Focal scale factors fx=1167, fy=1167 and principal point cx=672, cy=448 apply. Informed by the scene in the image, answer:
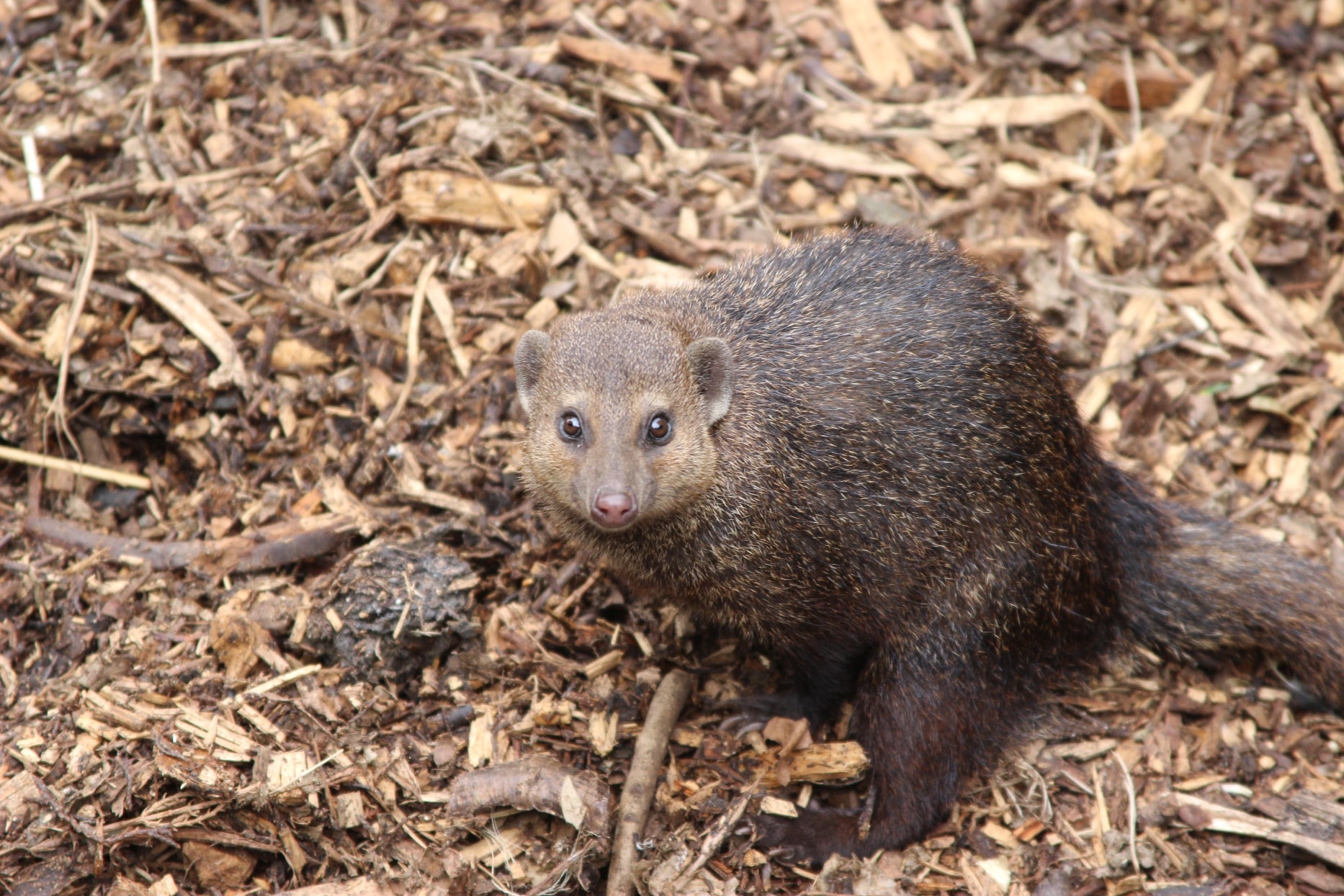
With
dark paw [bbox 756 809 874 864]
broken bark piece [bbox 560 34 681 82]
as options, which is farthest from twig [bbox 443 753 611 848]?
broken bark piece [bbox 560 34 681 82]

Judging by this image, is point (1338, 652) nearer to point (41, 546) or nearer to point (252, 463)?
point (252, 463)

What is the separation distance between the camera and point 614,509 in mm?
5051

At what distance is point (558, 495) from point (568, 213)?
243cm

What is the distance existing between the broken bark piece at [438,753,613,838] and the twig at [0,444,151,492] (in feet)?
8.99

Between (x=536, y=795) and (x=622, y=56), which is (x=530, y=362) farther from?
(x=622, y=56)

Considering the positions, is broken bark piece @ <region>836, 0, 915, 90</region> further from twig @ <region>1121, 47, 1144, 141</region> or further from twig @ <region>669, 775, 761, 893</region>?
twig @ <region>669, 775, 761, 893</region>

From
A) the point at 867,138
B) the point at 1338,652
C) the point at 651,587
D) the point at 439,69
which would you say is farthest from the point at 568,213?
the point at 1338,652

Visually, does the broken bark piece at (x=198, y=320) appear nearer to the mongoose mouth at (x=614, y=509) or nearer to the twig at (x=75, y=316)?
the twig at (x=75, y=316)

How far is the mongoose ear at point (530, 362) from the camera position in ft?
18.7

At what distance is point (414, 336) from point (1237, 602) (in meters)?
4.81

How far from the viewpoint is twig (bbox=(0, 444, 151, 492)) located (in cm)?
666

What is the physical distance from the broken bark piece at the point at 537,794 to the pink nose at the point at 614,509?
1335 mm

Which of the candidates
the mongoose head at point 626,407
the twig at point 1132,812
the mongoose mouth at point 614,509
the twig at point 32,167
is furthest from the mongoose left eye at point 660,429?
the twig at point 32,167

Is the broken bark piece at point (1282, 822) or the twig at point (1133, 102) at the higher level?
the twig at point (1133, 102)
